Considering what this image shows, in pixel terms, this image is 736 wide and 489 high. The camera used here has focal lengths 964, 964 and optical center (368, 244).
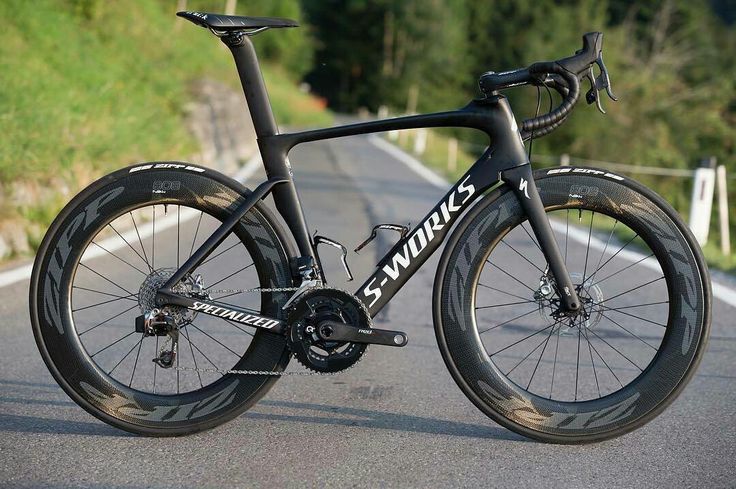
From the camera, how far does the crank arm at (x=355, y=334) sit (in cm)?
361

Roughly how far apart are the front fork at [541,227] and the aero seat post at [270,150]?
804 millimetres

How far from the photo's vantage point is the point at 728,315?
20.9 feet

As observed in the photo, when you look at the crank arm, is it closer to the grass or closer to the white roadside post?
the grass

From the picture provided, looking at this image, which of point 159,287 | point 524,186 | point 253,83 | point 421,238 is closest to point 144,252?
point 159,287

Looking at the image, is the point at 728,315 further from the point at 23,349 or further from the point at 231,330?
the point at 23,349

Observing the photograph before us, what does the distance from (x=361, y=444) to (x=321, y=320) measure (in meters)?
0.51

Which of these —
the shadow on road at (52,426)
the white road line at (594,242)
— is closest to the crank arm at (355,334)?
the shadow on road at (52,426)

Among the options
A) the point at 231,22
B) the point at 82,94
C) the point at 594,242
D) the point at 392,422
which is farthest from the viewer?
the point at 82,94

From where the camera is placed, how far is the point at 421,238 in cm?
371

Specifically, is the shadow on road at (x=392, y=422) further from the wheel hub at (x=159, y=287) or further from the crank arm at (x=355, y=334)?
the wheel hub at (x=159, y=287)

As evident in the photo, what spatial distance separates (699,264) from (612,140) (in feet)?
159

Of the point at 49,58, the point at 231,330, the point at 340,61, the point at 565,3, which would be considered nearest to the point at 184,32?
the point at 49,58

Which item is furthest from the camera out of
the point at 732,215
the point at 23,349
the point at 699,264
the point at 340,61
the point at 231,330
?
the point at 340,61

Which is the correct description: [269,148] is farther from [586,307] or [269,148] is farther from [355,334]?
[586,307]
